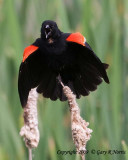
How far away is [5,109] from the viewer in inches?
87.6

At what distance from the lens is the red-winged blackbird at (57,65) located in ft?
5.36

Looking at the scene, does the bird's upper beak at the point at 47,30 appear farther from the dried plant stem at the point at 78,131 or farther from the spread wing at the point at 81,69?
the dried plant stem at the point at 78,131

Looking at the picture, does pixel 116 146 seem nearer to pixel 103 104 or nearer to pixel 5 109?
pixel 103 104

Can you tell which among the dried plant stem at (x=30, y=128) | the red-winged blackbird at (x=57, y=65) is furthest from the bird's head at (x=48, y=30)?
the dried plant stem at (x=30, y=128)

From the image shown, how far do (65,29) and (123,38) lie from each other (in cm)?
31

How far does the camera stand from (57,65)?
1689 millimetres

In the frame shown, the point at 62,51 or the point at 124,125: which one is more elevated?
the point at 62,51

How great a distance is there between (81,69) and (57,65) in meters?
0.09

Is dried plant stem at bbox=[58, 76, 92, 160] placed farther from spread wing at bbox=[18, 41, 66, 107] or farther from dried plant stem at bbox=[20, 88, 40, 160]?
spread wing at bbox=[18, 41, 66, 107]

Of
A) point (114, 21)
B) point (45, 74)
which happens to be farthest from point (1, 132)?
point (114, 21)

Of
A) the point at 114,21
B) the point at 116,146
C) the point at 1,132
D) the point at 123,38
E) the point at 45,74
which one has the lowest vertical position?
the point at 116,146

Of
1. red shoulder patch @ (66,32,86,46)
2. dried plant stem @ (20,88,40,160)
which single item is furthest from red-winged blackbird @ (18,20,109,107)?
dried plant stem @ (20,88,40,160)

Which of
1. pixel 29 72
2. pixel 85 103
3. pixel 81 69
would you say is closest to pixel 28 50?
pixel 29 72

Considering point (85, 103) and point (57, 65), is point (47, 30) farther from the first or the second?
point (85, 103)
